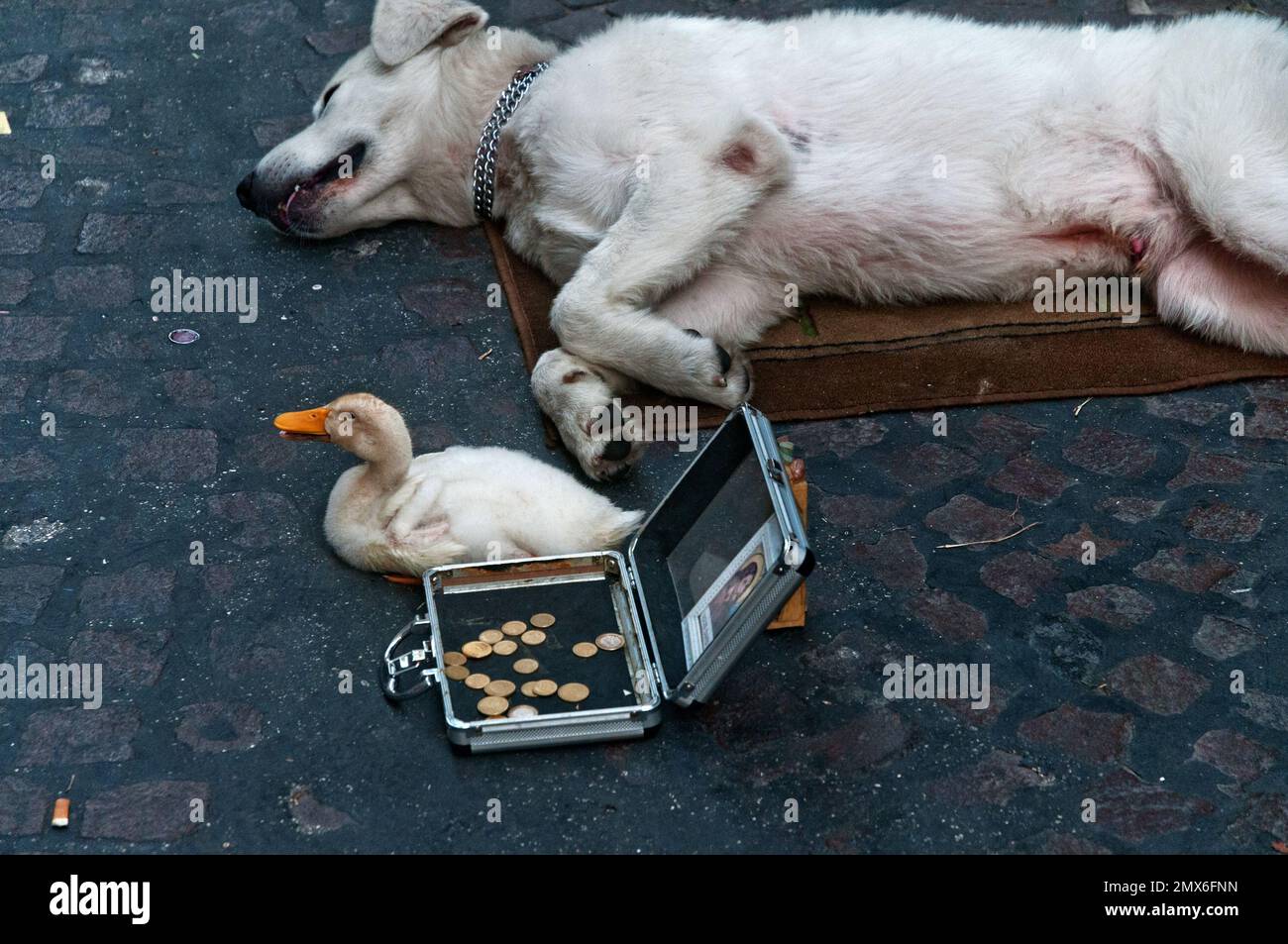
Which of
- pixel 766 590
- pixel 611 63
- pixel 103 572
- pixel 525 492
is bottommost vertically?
pixel 103 572

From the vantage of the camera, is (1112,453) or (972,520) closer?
(972,520)

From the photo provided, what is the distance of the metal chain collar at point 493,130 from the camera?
5.30 m

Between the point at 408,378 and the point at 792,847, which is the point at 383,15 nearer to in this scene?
the point at 408,378

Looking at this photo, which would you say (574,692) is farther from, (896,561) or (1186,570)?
(1186,570)

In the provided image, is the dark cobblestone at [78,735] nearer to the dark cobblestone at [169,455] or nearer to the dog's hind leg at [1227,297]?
the dark cobblestone at [169,455]

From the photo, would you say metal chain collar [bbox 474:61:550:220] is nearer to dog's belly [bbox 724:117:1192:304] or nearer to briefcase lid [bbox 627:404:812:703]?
dog's belly [bbox 724:117:1192:304]

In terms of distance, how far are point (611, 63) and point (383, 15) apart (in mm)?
1001

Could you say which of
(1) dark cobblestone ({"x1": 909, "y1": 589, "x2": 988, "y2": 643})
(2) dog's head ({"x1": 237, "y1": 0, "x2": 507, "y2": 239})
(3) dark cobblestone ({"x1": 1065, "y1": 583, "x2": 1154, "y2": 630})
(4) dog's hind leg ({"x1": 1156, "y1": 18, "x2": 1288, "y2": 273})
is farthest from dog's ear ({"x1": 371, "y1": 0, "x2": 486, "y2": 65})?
(3) dark cobblestone ({"x1": 1065, "y1": 583, "x2": 1154, "y2": 630})

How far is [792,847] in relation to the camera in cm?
339

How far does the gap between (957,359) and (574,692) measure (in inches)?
83.2

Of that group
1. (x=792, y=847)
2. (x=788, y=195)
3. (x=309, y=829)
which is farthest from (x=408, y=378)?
(x=792, y=847)

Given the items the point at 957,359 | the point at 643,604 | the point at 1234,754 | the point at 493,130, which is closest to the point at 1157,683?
the point at 1234,754

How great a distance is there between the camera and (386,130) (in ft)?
17.8

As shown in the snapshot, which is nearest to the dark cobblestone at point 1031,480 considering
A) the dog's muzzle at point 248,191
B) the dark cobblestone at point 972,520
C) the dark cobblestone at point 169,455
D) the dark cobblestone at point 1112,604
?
the dark cobblestone at point 972,520
